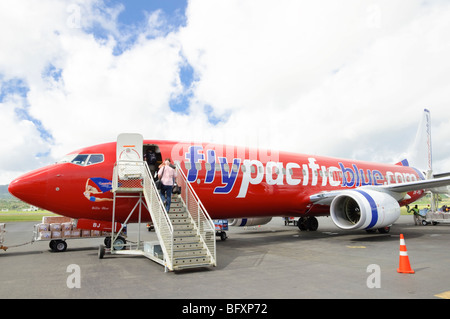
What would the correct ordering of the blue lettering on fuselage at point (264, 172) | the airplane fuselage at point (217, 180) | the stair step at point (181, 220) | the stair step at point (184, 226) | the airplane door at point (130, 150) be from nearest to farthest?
the stair step at point (184, 226) < the stair step at point (181, 220) < the airplane fuselage at point (217, 180) < the airplane door at point (130, 150) < the blue lettering on fuselage at point (264, 172)

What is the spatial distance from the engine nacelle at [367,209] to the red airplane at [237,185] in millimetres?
35

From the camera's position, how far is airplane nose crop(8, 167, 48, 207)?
884 centimetres

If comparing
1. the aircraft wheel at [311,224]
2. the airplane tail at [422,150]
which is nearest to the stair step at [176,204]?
the aircraft wheel at [311,224]

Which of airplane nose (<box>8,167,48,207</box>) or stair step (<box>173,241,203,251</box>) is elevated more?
airplane nose (<box>8,167,48,207</box>)

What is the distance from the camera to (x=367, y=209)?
37.4ft

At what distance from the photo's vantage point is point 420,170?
2422 cm

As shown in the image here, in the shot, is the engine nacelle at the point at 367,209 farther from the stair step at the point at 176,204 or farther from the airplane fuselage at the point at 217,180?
the stair step at the point at 176,204

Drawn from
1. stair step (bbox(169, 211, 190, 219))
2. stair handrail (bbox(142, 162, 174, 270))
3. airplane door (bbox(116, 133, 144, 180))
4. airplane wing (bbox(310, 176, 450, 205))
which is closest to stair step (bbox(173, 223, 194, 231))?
stair step (bbox(169, 211, 190, 219))

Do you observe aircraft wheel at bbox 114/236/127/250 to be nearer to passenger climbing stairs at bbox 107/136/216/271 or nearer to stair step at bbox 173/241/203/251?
passenger climbing stairs at bbox 107/136/216/271

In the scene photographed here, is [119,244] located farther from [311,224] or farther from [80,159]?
[311,224]

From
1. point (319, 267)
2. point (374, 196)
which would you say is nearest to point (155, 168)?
point (319, 267)

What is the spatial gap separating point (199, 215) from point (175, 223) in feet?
2.35

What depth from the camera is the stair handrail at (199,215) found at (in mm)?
7611
